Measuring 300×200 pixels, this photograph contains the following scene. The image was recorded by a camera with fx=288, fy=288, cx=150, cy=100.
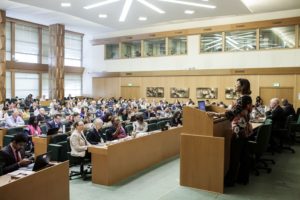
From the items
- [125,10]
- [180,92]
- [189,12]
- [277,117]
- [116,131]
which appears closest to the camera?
[116,131]

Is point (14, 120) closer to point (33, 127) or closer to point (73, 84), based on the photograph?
point (33, 127)

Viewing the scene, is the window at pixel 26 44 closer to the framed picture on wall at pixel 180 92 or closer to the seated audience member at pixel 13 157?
the framed picture on wall at pixel 180 92

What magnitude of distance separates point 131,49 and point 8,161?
56.9 ft

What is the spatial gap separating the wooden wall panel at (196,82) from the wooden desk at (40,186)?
14.3m

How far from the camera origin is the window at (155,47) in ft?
65.9

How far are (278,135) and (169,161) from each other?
11.5 ft

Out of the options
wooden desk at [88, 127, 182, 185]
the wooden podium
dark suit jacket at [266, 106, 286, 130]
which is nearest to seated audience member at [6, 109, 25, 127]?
wooden desk at [88, 127, 182, 185]

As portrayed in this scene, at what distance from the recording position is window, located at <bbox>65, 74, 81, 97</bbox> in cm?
2269

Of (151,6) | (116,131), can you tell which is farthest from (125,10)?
(116,131)

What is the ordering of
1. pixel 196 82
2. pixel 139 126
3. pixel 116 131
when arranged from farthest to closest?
pixel 196 82, pixel 139 126, pixel 116 131

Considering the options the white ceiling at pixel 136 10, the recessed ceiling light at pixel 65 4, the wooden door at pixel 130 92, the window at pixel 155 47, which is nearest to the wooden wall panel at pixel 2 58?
the white ceiling at pixel 136 10

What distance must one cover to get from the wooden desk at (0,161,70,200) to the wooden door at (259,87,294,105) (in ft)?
47.1

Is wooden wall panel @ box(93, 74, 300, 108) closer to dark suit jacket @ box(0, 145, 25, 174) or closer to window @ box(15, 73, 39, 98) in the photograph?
window @ box(15, 73, 39, 98)

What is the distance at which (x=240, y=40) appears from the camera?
675 inches
